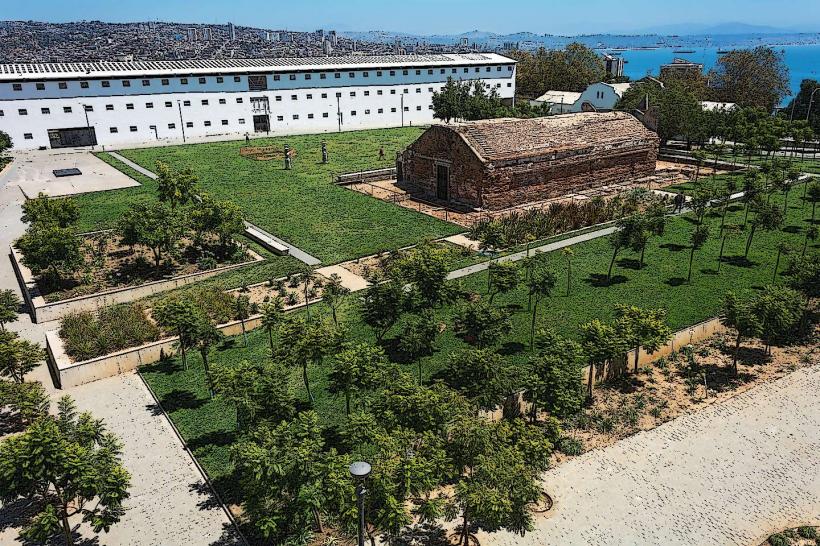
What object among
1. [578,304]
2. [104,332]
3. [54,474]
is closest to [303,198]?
[104,332]

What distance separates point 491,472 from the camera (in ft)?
36.8

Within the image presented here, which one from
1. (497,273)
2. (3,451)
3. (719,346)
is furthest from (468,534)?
(719,346)

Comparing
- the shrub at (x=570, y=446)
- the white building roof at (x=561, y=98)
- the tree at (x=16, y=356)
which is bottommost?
the shrub at (x=570, y=446)

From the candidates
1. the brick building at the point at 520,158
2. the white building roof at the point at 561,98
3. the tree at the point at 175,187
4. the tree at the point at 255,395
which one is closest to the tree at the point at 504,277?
the tree at the point at 255,395

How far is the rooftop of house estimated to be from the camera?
34.5 m

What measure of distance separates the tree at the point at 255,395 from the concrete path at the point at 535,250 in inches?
475

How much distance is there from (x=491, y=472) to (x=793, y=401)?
11254mm

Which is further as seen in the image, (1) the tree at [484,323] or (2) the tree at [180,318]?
(1) the tree at [484,323]

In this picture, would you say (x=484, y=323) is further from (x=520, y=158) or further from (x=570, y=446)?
(x=520, y=158)

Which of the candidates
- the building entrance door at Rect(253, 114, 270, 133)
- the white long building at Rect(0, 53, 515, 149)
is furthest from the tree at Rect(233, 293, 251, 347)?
the building entrance door at Rect(253, 114, 270, 133)

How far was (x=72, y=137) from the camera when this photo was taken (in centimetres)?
5716

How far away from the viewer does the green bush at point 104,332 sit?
63.3ft

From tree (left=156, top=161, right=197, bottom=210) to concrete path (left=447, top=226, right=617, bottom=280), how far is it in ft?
47.8

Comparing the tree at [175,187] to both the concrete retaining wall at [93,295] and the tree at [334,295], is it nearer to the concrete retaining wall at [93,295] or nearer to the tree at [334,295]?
the concrete retaining wall at [93,295]
